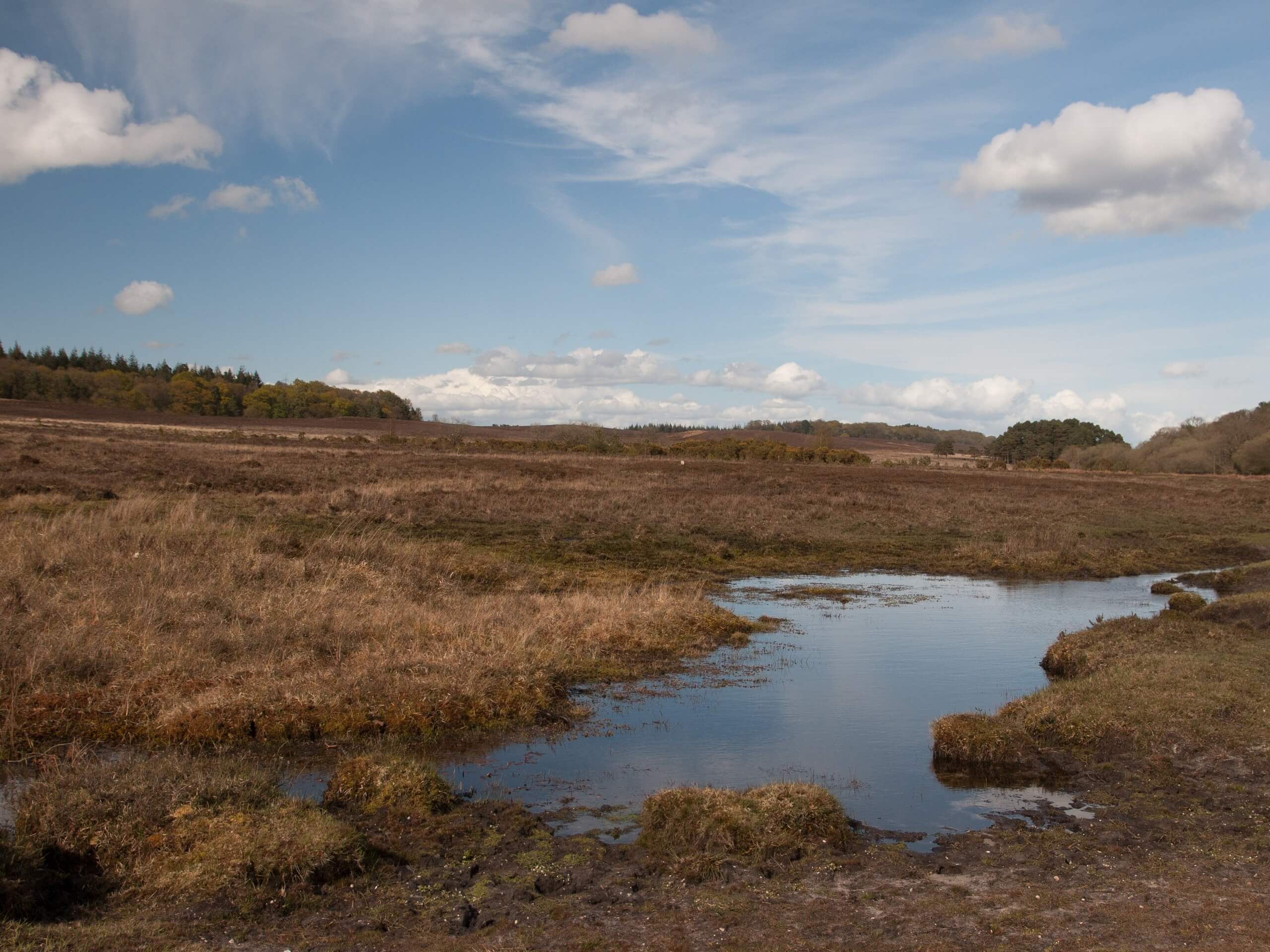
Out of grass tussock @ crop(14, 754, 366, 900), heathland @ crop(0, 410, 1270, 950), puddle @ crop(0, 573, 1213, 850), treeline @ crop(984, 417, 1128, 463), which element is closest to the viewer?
heathland @ crop(0, 410, 1270, 950)

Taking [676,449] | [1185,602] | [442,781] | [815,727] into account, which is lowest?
[815,727]

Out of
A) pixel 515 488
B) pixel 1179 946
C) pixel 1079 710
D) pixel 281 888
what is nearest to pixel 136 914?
pixel 281 888

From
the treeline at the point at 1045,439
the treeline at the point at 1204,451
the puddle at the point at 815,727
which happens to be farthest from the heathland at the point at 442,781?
the treeline at the point at 1045,439

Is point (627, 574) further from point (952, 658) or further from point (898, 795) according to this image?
point (898, 795)

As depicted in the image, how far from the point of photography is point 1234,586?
77.3ft

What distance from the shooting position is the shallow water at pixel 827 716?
9.49 m

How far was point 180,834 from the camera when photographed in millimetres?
7195

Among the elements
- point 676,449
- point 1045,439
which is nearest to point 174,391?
point 676,449

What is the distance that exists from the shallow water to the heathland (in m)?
0.67

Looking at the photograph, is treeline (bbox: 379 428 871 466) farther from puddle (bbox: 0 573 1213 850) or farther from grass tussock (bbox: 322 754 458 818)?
grass tussock (bbox: 322 754 458 818)

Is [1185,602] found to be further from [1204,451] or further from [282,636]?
[1204,451]

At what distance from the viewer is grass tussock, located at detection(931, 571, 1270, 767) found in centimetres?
1060

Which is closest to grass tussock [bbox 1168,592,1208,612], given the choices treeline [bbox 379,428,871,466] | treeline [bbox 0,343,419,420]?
treeline [bbox 379,428,871,466]

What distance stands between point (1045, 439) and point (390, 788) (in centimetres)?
11847
